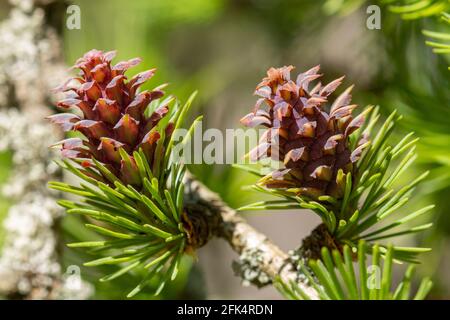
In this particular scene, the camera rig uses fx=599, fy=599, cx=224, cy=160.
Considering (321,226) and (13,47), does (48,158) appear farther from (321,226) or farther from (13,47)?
(321,226)

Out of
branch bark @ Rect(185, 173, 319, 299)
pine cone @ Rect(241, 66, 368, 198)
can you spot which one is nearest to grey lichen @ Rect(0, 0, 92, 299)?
branch bark @ Rect(185, 173, 319, 299)

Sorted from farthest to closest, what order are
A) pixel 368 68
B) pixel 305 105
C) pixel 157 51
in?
pixel 157 51, pixel 368 68, pixel 305 105

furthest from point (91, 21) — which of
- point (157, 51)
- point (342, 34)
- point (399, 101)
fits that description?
point (399, 101)

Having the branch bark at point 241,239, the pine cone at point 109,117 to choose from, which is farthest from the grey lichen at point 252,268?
the pine cone at point 109,117

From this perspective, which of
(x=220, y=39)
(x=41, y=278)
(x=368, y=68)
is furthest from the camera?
(x=220, y=39)

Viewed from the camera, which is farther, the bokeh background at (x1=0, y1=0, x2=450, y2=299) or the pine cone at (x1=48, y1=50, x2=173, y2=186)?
the bokeh background at (x1=0, y1=0, x2=450, y2=299)

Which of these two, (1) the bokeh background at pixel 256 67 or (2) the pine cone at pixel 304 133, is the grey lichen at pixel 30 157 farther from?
(2) the pine cone at pixel 304 133

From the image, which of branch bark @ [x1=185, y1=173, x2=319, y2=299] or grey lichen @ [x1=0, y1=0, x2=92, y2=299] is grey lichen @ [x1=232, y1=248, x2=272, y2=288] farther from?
grey lichen @ [x1=0, y1=0, x2=92, y2=299]

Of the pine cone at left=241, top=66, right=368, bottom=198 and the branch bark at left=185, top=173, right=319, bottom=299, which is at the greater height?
the pine cone at left=241, top=66, right=368, bottom=198
